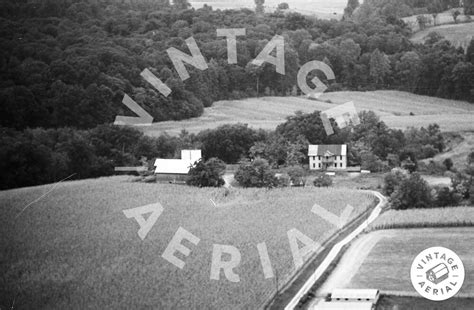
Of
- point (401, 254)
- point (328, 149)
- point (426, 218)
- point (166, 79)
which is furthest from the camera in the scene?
point (166, 79)

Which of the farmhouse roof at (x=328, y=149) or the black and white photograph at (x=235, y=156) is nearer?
the black and white photograph at (x=235, y=156)

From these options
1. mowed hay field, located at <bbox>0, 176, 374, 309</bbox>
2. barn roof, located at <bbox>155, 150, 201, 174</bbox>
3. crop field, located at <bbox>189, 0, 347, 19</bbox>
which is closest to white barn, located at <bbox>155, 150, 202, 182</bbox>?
barn roof, located at <bbox>155, 150, 201, 174</bbox>

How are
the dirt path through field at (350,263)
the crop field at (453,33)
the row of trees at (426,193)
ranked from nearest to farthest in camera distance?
the dirt path through field at (350,263) → the row of trees at (426,193) → the crop field at (453,33)

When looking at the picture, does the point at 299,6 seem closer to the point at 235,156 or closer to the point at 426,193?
the point at 235,156

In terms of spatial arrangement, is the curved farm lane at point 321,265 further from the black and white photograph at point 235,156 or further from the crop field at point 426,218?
the crop field at point 426,218

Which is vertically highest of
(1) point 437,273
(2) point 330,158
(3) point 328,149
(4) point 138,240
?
(3) point 328,149

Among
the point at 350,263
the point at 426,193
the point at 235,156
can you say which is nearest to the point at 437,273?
the point at 350,263

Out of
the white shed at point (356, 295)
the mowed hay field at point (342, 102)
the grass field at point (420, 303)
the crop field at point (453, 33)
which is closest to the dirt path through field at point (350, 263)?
the white shed at point (356, 295)
